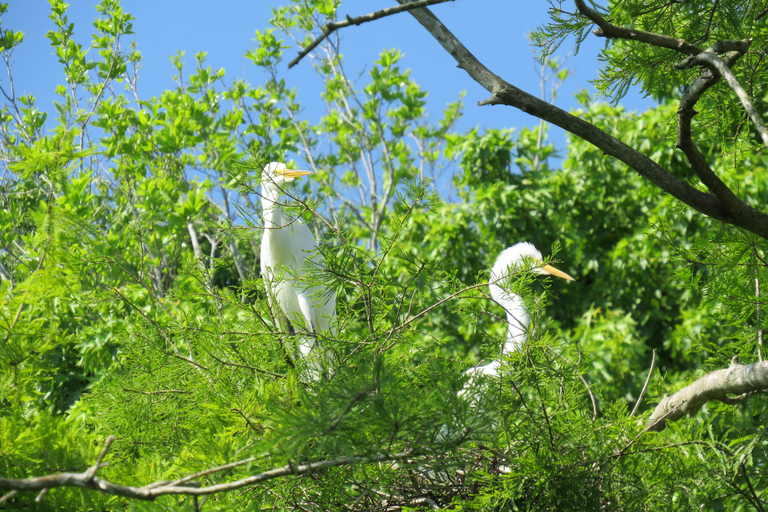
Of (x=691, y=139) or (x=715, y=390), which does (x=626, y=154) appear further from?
(x=715, y=390)

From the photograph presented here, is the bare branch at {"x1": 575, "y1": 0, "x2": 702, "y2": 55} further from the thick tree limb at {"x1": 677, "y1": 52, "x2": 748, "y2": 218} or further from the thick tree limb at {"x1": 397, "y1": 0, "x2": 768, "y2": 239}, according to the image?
the thick tree limb at {"x1": 397, "y1": 0, "x2": 768, "y2": 239}

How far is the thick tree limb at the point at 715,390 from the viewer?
1446mm

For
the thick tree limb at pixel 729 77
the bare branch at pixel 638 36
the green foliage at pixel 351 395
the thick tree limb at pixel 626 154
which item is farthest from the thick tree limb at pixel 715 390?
the bare branch at pixel 638 36

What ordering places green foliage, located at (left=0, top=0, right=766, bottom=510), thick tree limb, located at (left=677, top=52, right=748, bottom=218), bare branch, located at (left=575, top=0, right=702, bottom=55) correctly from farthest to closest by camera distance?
1. bare branch, located at (left=575, top=0, right=702, bottom=55)
2. thick tree limb, located at (left=677, top=52, right=748, bottom=218)
3. green foliage, located at (left=0, top=0, right=766, bottom=510)

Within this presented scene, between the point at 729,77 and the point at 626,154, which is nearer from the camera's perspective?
the point at 729,77

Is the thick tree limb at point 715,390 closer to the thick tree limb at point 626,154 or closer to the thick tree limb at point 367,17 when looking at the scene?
the thick tree limb at point 626,154

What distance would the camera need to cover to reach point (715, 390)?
1576mm

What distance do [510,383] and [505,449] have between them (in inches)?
8.0

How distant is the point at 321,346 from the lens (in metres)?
1.45

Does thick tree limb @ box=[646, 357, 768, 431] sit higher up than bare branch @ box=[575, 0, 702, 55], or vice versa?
bare branch @ box=[575, 0, 702, 55]

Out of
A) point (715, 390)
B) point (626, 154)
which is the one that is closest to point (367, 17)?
point (626, 154)

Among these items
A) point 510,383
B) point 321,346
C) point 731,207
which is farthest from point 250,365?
point 731,207

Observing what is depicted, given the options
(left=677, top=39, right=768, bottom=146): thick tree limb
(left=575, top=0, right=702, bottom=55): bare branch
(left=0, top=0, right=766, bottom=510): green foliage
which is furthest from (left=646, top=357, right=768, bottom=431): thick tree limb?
(left=575, top=0, right=702, bottom=55): bare branch

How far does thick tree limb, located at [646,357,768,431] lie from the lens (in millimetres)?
1446
